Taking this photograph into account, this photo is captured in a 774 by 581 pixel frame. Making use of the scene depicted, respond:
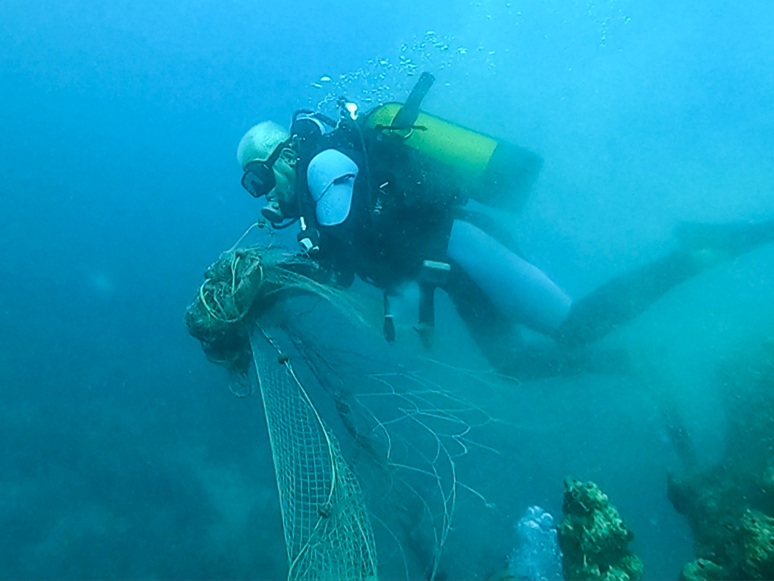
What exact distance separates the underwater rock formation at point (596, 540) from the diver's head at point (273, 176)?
298 centimetres

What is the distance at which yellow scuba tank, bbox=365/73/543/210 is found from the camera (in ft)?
13.5

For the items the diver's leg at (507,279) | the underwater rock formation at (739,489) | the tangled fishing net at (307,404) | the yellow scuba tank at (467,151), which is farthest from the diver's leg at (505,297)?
the underwater rock formation at (739,489)

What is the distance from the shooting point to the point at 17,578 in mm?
8758

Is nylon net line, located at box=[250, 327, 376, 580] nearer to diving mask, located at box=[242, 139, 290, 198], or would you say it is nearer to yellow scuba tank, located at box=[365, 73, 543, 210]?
diving mask, located at box=[242, 139, 290, 198]

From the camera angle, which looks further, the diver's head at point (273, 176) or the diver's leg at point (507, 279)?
the diver's leg at point (507, 279)

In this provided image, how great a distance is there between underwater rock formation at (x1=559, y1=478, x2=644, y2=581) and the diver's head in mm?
2984

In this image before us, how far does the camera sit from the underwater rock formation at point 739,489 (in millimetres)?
3025

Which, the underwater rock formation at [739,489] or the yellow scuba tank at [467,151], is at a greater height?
the yellow scuba tank at [467,151]

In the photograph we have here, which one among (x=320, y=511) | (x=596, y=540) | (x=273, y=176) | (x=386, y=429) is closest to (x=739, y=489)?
(x=596, y=540)

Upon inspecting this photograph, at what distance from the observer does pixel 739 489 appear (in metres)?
3.95

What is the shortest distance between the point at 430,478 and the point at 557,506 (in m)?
1.96

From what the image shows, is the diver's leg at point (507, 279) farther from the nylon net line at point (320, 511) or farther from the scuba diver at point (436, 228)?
the nylon net line at point (320, 511)

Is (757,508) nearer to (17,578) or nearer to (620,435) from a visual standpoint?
(620,435)

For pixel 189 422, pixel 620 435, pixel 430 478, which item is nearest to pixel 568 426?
pixel 620 435
